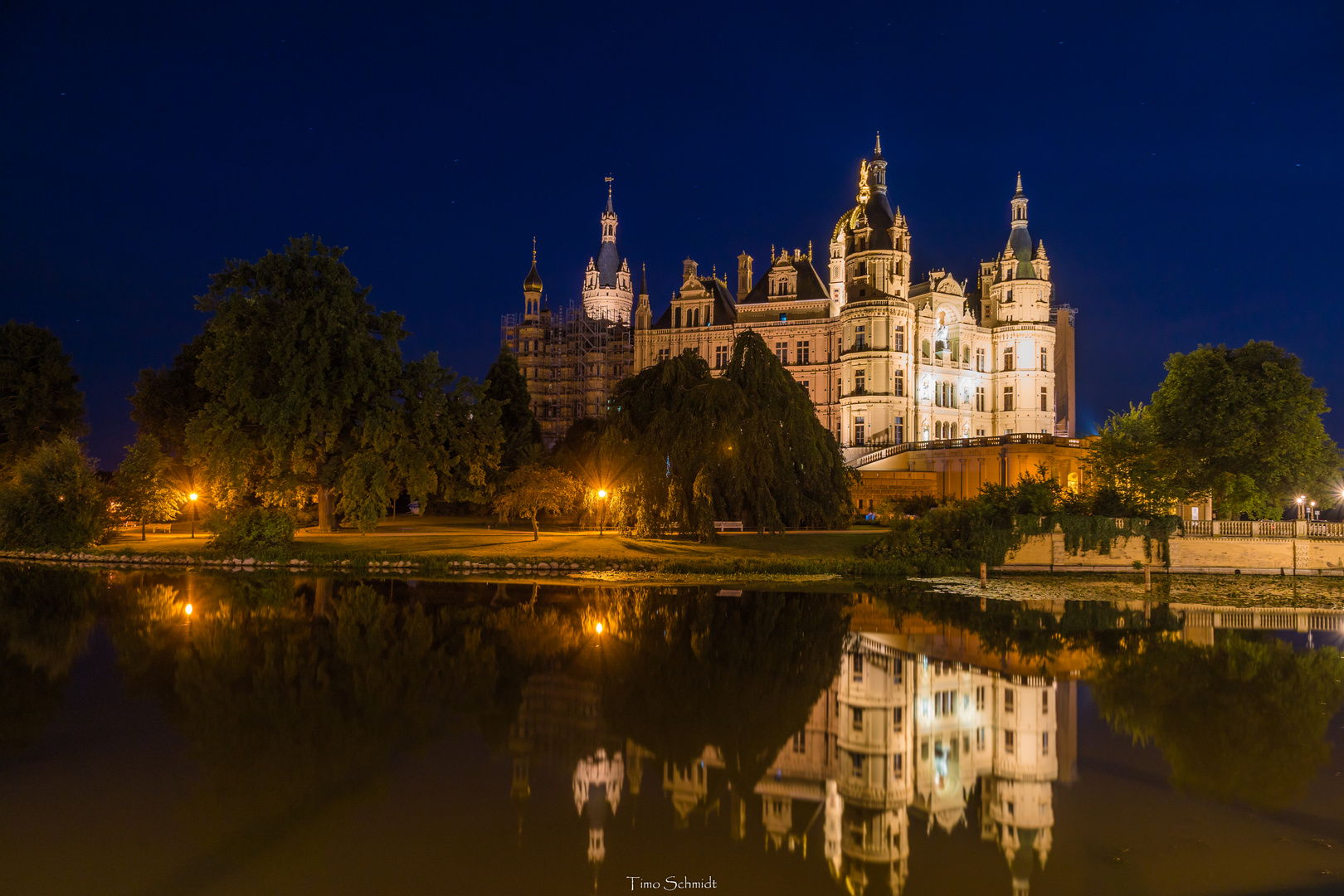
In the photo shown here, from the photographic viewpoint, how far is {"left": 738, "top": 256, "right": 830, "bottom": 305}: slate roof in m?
61.0

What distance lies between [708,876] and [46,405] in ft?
153

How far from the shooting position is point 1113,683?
43.9 ft

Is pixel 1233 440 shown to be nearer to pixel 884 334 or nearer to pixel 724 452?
pixel 724 452

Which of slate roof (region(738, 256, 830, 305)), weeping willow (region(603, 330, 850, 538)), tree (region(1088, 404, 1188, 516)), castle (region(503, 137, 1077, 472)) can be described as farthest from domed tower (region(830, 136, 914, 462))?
weeping willow (region(603, 330, 850, 538))

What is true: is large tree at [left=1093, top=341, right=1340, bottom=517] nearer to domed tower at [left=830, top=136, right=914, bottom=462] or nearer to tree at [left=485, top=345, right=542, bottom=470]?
domed tower at [left=830, top=136, right=914, bottom=462]

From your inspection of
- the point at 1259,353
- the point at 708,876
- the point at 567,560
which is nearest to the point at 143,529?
the point at 567,560

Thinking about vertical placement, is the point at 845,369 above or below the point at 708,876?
above

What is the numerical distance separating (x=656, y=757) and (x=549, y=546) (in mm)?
20655

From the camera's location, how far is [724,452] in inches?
1177

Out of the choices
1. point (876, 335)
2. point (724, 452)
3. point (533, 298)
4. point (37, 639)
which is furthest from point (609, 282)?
point (37, 639)

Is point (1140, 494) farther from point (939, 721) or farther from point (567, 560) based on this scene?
point (939, 721)

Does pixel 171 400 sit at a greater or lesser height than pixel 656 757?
greater

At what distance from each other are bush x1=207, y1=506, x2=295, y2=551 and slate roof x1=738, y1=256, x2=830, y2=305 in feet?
125

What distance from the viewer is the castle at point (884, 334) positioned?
54.4 metres
